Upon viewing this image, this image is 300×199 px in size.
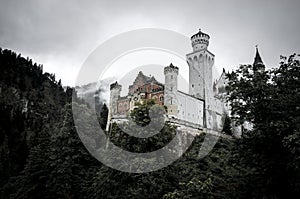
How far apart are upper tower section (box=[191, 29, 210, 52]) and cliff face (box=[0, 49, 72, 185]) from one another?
3227 centimetres

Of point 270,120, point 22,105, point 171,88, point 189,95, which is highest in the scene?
point 22,105

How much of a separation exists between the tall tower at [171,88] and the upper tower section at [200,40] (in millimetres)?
13736

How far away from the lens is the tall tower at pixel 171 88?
39006 millimetres

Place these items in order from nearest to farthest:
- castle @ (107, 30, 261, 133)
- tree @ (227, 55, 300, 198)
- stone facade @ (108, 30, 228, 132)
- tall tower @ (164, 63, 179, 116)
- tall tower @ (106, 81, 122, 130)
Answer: tree @ (227, 55, 300, 198) → tall tower @ (164, 63, 179, 116) → castle @ (107, 30, 261, 133) → stone facade @ (108, 30, 228, 132) → tall tower @ (106, 81, 122, 130)

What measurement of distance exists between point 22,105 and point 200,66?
169ft

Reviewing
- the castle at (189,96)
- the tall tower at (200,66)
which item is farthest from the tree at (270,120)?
the tall tower at (200,66)

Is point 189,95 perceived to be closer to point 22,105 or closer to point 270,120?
point 270,120

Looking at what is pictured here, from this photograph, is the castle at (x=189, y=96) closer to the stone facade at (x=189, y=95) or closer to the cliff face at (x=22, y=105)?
the stone facade at (x=189, y=95)

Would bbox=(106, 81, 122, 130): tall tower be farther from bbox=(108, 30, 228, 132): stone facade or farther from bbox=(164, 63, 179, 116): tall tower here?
bbox=(164, 63, 179, 116): tall tower

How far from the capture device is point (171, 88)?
1567 inches

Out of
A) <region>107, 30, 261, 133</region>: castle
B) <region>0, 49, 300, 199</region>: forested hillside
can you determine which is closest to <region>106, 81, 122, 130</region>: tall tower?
<region>107, 30, 261, 133</region>: castle

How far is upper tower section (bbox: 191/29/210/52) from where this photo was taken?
52.3 meters

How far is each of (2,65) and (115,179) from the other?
84.0 m

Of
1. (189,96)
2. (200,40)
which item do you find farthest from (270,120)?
(200,40)
